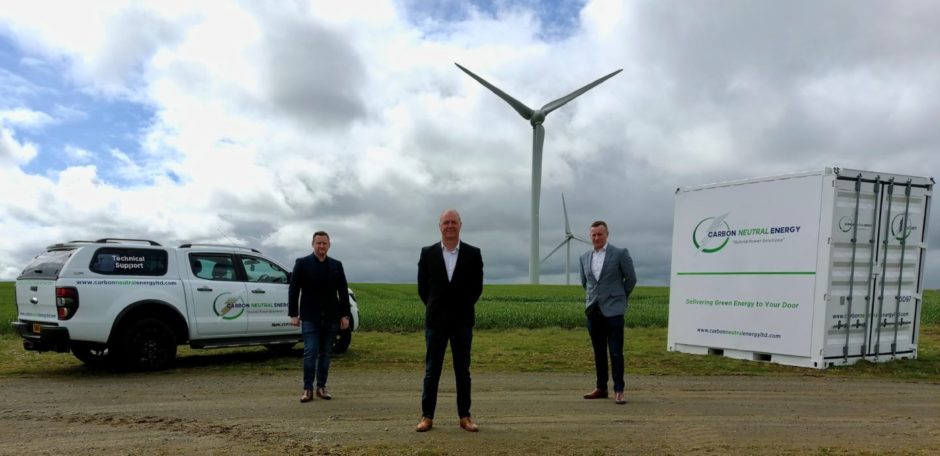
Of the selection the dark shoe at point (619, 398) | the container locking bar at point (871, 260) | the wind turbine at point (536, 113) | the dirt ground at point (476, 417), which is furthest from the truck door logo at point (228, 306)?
the wind turbine at point (536, 113)

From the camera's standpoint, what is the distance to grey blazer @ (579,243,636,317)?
302 inches

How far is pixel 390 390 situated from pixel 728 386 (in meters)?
4.52

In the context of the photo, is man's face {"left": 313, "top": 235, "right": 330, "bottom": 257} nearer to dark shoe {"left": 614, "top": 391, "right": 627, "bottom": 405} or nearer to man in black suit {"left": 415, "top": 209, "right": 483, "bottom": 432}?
man in black suit {"left": 415, "top": 209, "right": 483, "bottom": 432}

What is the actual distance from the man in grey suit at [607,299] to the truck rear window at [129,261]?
650cm

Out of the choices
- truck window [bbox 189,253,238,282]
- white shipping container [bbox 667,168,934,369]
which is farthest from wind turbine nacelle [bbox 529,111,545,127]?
truck window [bbox 189,253,238,282]

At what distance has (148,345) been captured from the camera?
10.0 metres

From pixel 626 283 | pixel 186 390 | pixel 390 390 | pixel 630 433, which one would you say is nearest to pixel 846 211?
pixel 626 283

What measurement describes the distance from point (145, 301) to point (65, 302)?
101 cm

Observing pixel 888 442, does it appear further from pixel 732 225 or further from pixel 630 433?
pixel 732 225

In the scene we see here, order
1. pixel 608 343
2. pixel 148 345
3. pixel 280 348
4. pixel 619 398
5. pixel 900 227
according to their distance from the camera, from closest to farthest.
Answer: pixel 619 398, pixel 608 343, pixel 148 345, pixel 900 227, pixel 280 348

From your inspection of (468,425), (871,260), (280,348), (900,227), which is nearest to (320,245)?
(468,425)

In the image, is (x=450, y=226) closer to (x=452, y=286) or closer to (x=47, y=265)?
(x=452, y=286)

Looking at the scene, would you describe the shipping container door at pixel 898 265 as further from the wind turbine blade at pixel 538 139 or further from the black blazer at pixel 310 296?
the wind turbine blade at pixel 538 139

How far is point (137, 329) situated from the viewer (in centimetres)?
986
